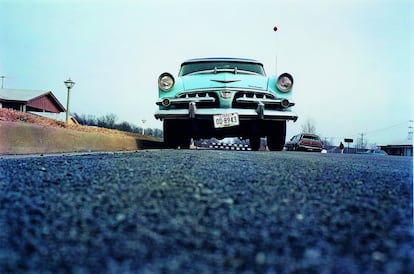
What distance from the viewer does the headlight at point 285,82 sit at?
14.0ft

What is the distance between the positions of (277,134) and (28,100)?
9.49 feet

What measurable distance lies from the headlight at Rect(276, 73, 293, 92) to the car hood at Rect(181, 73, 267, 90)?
0.55ft

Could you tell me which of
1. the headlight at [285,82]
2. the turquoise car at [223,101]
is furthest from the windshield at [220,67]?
the headlight at [285,82]

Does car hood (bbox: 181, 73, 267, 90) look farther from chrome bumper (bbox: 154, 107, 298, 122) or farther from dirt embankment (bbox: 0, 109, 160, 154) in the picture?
dirt embankment (bbox: 0, 109, 160, 154)

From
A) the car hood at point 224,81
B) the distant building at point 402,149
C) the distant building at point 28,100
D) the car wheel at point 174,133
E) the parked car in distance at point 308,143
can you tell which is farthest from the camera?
the parked car in distance at point 308,143

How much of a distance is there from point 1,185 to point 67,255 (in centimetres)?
64

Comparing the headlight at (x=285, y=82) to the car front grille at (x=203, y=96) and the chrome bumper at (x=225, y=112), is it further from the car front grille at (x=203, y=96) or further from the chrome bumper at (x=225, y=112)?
the car front grille at (x=203, y=96)

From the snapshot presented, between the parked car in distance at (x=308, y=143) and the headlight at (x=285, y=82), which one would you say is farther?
the parked car in distance at (x=308, y=143)

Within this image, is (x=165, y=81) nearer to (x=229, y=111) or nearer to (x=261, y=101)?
(x=229, y=111)

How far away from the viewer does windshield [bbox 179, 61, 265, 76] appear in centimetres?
472

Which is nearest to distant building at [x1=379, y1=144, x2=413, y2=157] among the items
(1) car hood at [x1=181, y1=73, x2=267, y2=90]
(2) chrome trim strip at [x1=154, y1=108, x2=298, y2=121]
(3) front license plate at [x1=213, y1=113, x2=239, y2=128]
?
(2) chrome trim strip at [x1=154, y1=108, x2=298, y2=121]

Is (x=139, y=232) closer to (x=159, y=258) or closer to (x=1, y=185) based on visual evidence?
(x=159, y=258)

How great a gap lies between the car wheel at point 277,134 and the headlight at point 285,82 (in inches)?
20.5

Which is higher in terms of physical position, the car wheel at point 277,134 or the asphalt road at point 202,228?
the car wheel at point 277,134
